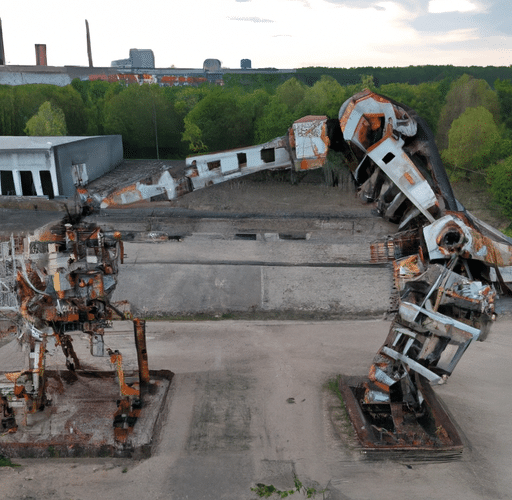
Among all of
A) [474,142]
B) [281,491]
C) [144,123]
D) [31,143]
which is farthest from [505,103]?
[281,491]

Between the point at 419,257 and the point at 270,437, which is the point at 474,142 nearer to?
the point at 419,257

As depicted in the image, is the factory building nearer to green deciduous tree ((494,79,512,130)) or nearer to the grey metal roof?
the grey metal roof

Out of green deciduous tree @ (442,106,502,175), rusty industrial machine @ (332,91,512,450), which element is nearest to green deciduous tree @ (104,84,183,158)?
green deciduous tree @ (442,106,502,175)

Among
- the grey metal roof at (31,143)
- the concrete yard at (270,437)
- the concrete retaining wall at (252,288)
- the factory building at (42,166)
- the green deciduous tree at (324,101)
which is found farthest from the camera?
the green deciduous tree at (324,101)

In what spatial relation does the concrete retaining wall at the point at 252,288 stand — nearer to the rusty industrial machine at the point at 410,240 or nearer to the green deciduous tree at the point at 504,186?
the rusty industrial machine at the point at 410,240

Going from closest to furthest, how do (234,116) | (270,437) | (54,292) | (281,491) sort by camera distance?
(281,491) < (54,292) < (270,437) < (234,116)

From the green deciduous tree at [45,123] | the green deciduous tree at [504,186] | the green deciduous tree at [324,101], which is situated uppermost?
the green deciduous tree at [324,101]

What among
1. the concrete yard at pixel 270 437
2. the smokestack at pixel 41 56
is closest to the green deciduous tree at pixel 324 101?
the concrete yard at pixel 270 437
